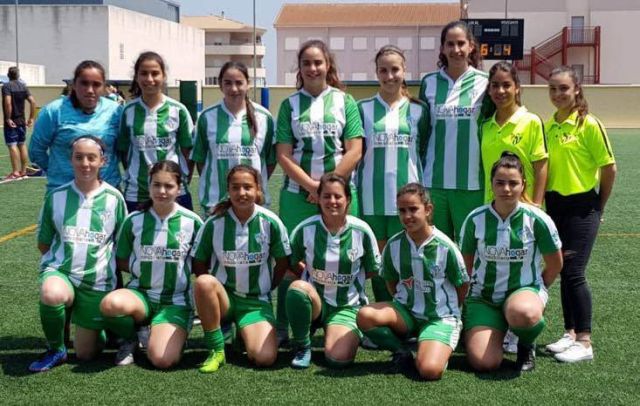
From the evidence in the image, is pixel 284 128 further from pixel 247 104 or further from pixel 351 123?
pixel 351 123

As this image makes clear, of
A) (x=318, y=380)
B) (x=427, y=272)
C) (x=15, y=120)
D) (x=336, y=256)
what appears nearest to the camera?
(x=318, y=380)

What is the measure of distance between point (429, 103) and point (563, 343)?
140 cm

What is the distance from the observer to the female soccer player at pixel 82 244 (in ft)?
14.0

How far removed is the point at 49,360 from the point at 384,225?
1799mm

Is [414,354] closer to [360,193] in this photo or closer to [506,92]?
[360,193]

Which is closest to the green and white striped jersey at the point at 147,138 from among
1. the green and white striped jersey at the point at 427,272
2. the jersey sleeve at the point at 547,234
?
the green and white striped jersey at the point at 427,272

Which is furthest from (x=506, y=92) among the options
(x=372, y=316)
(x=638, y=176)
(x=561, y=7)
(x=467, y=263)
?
(x=561, y=7)

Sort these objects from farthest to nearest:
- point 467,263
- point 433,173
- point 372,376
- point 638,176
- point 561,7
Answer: point 561,7 < point 638,176 < point 433,173 < point 467,263 < point 372,376

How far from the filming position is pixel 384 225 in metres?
4.70

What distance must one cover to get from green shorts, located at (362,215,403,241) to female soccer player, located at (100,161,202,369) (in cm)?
92

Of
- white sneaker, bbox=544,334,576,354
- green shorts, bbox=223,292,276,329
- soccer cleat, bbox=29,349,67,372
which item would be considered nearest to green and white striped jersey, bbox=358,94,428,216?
green shorts, bbox=223,292,276,329

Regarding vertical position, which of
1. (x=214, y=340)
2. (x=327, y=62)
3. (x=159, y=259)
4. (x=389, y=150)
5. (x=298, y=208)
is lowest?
(x=214, y=340)

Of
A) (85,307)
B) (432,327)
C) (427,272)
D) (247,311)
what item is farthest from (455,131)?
(85,307)

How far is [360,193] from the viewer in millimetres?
4703
